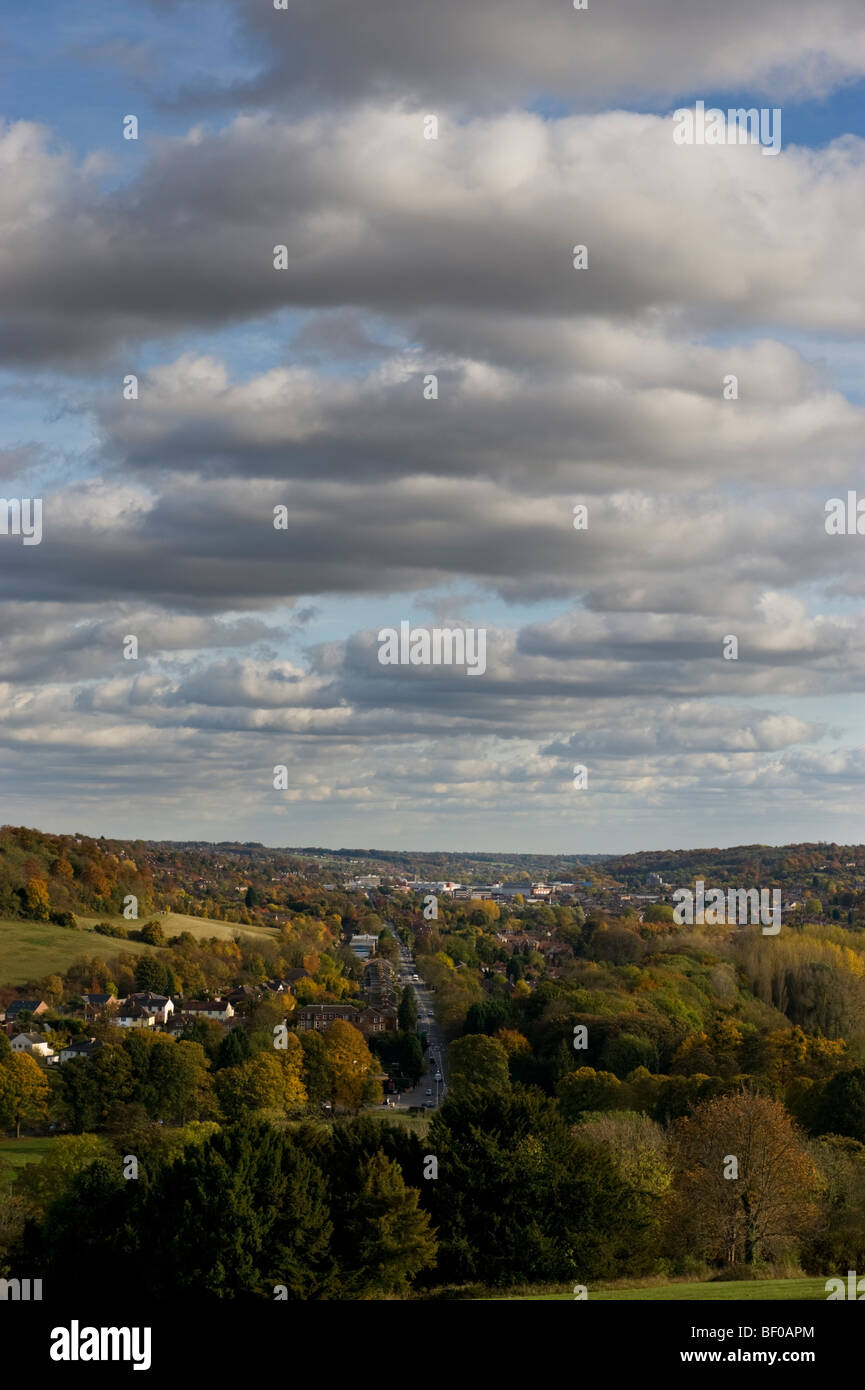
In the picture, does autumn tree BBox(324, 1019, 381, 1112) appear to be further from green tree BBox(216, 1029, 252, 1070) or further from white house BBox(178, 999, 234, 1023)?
white house BBox(178, 999, 234, 1023)

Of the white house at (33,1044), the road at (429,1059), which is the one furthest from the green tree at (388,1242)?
the white house at (33,1044)

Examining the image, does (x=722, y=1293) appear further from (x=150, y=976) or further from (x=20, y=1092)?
(x=150, y=976)

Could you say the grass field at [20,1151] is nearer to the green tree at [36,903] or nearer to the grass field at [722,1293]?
the grass field at [722,1293]

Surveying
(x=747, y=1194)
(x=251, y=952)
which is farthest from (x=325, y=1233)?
(x=251, y=952)

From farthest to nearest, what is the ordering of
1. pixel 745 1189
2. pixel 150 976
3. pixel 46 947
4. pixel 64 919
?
1. pixel 64 919
2. pixel 46 947
3. pixel 150 976
4. pixel 745 1189

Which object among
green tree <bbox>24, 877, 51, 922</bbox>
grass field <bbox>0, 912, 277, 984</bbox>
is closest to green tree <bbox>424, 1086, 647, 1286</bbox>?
grass field <bbox>0, 912, 277, 984</bbox>

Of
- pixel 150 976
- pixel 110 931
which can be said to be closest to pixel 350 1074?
pixel 150 976
